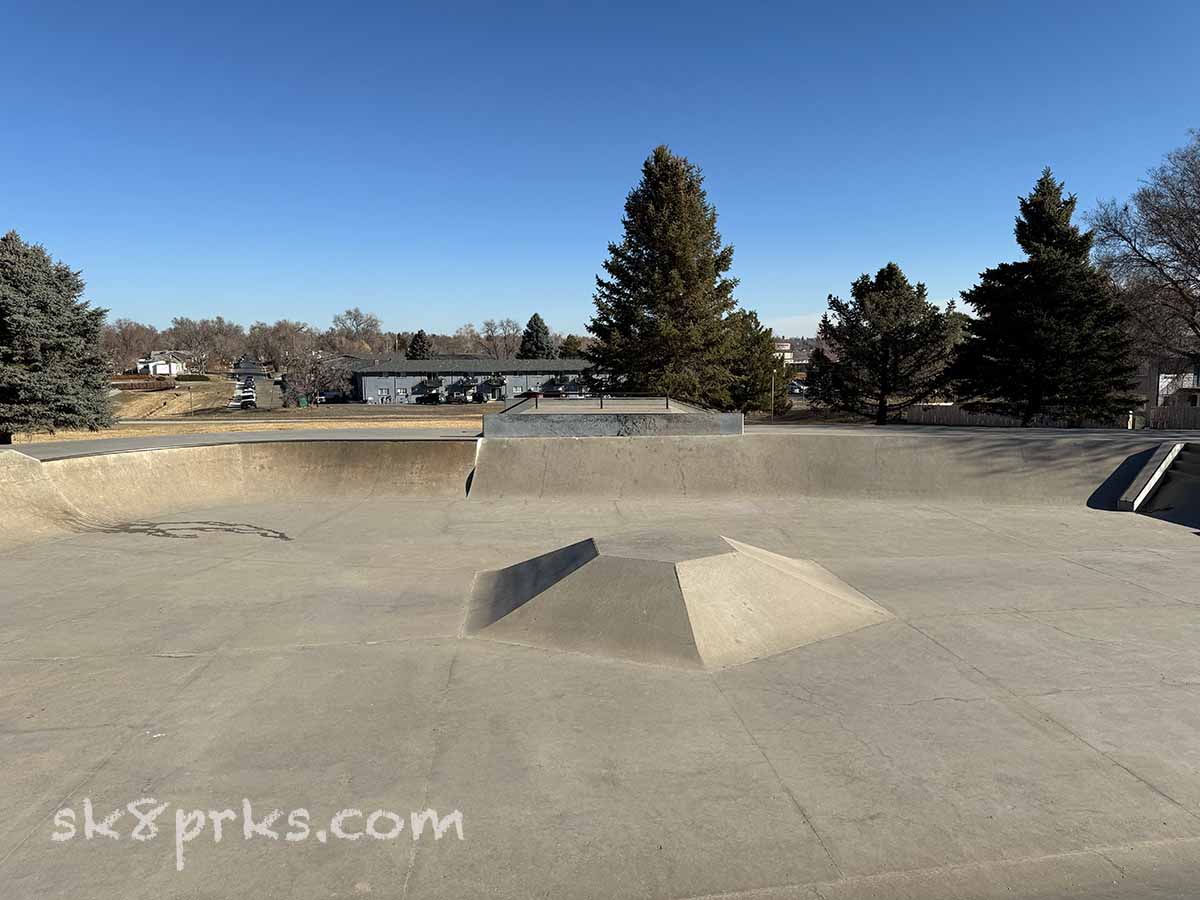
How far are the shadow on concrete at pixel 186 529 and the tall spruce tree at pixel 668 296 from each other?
21251 mm

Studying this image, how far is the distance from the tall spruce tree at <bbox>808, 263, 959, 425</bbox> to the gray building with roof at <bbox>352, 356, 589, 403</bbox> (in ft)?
123

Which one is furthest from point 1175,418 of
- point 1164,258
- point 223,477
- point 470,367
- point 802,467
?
point 470,367

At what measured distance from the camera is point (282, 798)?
4.08 meters

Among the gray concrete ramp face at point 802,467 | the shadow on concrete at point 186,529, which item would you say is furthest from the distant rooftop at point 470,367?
the shadow on concrete at point 186,529

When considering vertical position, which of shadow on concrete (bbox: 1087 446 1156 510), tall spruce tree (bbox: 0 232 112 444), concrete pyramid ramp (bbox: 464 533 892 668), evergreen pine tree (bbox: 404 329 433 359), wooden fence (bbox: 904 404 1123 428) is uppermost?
evergreen pine tree (bbox: 404 329 433 359)

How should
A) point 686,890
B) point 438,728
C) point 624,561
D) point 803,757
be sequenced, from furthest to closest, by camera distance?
point 624,561 < point 438,728 < point 803,757 < point 686,890

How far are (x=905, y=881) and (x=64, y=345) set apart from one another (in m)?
31.3

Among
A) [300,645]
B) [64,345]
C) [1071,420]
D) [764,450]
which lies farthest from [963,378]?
[64,345]

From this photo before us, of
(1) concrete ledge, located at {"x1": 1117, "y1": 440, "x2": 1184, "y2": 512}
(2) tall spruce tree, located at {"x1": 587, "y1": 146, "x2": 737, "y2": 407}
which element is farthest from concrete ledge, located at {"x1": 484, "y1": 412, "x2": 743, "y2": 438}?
(2) tall spruce tree, located at {"x1": 587, "y1": 146, "x2": 737, "y2": 407}

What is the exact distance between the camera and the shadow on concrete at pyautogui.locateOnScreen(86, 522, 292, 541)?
11.3m

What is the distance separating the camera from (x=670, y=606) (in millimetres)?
6641

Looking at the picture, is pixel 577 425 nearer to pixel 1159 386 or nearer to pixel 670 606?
pixel 670 606

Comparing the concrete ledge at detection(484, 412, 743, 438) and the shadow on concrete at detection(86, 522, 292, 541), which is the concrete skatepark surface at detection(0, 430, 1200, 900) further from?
the concrete ledge at detection(484, 412, 743, 438)

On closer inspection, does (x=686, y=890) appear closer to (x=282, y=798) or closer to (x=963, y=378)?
(x=282, y=798)
